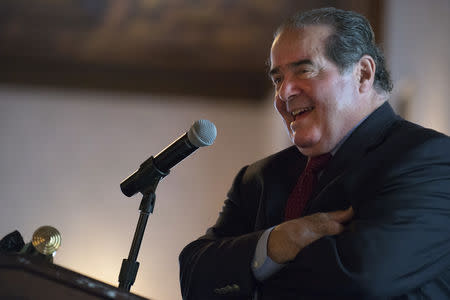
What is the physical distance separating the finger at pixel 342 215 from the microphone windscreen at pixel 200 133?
361 millimetres

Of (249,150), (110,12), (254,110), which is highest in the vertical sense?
(110,12)

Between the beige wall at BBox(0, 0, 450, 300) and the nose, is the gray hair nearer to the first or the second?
the nose

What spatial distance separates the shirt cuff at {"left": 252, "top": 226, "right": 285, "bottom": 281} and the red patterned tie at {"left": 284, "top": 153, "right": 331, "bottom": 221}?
0.68 feet

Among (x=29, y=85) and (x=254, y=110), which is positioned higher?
(x=29, y=85)

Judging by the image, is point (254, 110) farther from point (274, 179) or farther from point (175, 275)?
point (274, 179)

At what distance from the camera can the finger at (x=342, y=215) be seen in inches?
60.1

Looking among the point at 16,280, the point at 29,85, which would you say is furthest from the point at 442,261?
the point at 29,85

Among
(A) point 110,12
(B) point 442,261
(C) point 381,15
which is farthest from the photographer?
(A) point 110,12

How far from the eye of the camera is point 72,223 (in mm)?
6055

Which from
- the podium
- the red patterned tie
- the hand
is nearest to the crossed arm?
the hand

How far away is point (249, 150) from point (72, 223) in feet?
6.34

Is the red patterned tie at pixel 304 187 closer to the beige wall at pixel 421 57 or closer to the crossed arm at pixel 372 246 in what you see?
the crossed arm at pixel 372 246

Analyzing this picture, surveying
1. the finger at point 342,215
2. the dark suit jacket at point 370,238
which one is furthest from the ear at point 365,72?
the finger at point 342,215

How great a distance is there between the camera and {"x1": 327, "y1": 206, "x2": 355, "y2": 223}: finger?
1.53m
